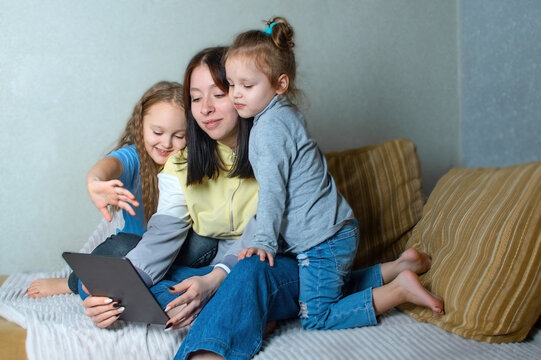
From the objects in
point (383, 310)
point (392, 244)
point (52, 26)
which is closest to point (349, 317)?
→ point (383, 310)

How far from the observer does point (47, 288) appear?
1.82 meters

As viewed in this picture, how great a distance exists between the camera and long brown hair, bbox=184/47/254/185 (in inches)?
62.8

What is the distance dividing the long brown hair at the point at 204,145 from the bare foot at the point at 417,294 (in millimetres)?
508

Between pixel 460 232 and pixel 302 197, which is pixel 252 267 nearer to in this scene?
pixel 302 197

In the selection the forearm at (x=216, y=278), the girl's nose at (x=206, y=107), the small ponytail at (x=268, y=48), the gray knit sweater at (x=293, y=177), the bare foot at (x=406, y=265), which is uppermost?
the small ponytail at (x=268, y=48)

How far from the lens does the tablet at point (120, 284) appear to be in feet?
4.20

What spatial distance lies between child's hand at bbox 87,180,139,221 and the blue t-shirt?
26 centimetres

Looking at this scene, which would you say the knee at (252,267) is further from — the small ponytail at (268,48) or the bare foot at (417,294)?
the small ponytail at (268,48)

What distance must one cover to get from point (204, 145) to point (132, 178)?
0.89 ft

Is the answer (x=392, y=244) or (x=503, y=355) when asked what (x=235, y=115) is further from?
(x=503, y=355)

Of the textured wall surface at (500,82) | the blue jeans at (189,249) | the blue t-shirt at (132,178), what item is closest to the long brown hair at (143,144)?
the blue t-shirt at (132,178)

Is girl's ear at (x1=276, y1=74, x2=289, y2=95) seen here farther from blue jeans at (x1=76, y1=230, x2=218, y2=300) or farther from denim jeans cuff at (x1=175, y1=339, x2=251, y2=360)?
denim jeans cuff at (x1=175, y1=339, x2=251, y2=360)

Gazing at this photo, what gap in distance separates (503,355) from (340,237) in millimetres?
477

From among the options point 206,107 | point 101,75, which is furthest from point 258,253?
point 101,75
